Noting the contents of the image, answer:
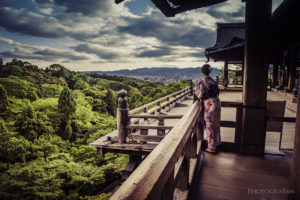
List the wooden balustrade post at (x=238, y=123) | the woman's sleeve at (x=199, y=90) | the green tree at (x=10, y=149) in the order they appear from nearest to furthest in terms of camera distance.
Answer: the woman's sleeve at (x=199, y=90) < the wooden balustrade post at (x=238, y=123) < the green tree at (x=10, y=149)

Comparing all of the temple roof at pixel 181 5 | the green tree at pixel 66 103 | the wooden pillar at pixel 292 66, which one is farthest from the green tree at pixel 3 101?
the wooden pillar at pixel 292 66

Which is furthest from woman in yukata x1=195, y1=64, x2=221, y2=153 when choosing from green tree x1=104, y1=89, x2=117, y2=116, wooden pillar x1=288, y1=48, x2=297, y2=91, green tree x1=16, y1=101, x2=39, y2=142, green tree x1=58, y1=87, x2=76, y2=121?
green tree x1=104, y1=89, x2=117, y2=116

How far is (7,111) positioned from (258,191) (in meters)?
28.9

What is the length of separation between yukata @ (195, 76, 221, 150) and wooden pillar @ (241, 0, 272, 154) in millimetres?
557

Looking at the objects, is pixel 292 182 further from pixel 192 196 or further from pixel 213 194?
pixel 192 196

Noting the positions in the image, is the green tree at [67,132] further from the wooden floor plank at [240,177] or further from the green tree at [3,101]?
the wooden floor plank at [240,177]

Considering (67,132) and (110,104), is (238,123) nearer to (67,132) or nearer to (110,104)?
(67,132)

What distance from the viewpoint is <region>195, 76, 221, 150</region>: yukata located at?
3.20 metres

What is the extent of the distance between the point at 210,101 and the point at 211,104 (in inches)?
2.2

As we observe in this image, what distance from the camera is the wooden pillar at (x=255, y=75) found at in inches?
123

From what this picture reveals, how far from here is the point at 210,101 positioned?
3262 millimetres

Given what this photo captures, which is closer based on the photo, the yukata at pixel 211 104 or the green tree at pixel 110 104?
the yukata at pixel 211 104

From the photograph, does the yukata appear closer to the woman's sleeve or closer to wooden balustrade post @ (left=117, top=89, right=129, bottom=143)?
the woman's sleeve

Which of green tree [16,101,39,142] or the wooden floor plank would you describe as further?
green tree [16,101,39,142]
